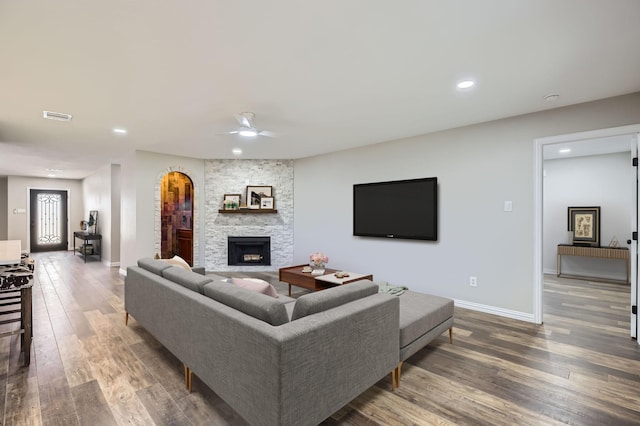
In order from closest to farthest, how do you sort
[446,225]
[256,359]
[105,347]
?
1. [256,359]
2. [105,347]
3. [446,225]

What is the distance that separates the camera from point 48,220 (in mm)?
9844

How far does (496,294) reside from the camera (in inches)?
150

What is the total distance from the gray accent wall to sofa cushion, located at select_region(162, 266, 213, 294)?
3744 mm

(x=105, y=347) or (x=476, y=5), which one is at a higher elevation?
(x=476, y=5)

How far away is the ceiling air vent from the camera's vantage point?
345 cm

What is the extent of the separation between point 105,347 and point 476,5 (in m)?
3.96

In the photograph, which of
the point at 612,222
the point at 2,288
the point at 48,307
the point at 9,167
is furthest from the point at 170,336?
the point at 9,167

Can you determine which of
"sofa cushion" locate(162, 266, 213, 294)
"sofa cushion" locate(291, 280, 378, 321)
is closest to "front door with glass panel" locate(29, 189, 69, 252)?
"sofa cushion" locate(162, 266, 213, 294)

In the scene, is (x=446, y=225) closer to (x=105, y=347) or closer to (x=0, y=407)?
(x=105, y=347)

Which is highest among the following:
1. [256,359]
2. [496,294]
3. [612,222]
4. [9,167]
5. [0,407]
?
[9,167]

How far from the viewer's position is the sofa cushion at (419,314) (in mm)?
2367

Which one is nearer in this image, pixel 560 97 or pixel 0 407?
pixel 0 407

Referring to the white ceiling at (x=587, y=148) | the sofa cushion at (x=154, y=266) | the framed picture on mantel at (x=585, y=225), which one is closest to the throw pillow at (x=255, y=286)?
the sofa cushion at (x=154, y=266)

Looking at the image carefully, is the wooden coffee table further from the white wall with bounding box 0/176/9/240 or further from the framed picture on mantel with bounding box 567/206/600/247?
the white wall with bounding box 0/176/9/240
